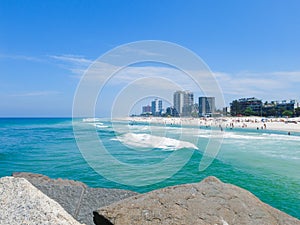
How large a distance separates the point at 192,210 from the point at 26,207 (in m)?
2.11

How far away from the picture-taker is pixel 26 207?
352 cm

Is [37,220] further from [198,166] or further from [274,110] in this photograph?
[274,110]

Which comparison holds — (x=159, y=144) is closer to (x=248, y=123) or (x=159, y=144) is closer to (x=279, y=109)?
(x=248, y=123)

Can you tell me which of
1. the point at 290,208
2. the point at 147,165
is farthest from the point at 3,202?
the point at 147,165

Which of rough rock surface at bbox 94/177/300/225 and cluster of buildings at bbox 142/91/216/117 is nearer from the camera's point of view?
rough rock surface at bbox 94/177/300/225

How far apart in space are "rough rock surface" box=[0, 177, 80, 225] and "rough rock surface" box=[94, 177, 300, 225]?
552mm

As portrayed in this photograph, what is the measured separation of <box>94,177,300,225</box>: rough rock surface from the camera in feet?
11.0

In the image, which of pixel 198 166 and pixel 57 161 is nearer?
pixel 198 166

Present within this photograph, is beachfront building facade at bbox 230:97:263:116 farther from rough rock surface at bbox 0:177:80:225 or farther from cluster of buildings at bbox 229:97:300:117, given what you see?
rough rock surface at bbox 0:177:80:225

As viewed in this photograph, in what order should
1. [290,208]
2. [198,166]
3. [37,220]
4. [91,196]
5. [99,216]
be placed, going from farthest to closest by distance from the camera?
[198,166] < [290,208] < [91,196] < [99,216] < [37,220]

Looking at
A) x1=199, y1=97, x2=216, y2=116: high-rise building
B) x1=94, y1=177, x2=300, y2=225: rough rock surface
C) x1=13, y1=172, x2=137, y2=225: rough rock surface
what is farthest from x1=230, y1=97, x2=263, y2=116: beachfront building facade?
x1=94, y1=177, x2=300, y2=225: rough rock surface

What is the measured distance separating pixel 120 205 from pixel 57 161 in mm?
15436

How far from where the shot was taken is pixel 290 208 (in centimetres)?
858

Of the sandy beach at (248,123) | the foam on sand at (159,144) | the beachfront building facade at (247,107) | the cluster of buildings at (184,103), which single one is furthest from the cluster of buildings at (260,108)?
the cluster of buildings at (184,103)
